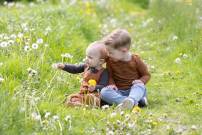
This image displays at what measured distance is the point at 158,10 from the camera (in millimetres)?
14055

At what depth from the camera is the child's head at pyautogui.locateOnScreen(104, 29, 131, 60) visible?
759 cm

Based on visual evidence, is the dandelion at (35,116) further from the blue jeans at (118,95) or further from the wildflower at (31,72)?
the blue jeans at (118,95)

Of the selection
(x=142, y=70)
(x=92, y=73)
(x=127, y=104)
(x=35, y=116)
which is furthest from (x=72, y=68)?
(x=35, y=116)

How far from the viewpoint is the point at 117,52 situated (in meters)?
7.65

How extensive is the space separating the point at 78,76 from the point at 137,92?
1.27 metres

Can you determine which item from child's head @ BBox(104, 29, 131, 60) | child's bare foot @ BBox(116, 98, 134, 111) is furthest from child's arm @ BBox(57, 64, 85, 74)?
child's bare foot @ BBox(116, 98, 134, 111)

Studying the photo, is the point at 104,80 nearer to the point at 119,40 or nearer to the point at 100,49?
the point at 100,49

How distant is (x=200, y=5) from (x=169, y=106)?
3965 mm

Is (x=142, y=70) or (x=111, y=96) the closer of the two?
(x=111, y=96)

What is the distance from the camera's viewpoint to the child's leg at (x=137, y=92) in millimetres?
7330

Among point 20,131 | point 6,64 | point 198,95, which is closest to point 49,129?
point 20,131

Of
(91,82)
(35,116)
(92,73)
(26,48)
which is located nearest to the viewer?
(35,116)

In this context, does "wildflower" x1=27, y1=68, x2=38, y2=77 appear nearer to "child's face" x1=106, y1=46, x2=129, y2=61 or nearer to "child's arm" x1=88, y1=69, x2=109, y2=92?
"child's arm" x1=88, y1=69, x2=109, y2=92

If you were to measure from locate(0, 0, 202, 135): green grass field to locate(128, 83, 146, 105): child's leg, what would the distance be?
148 millimetres
